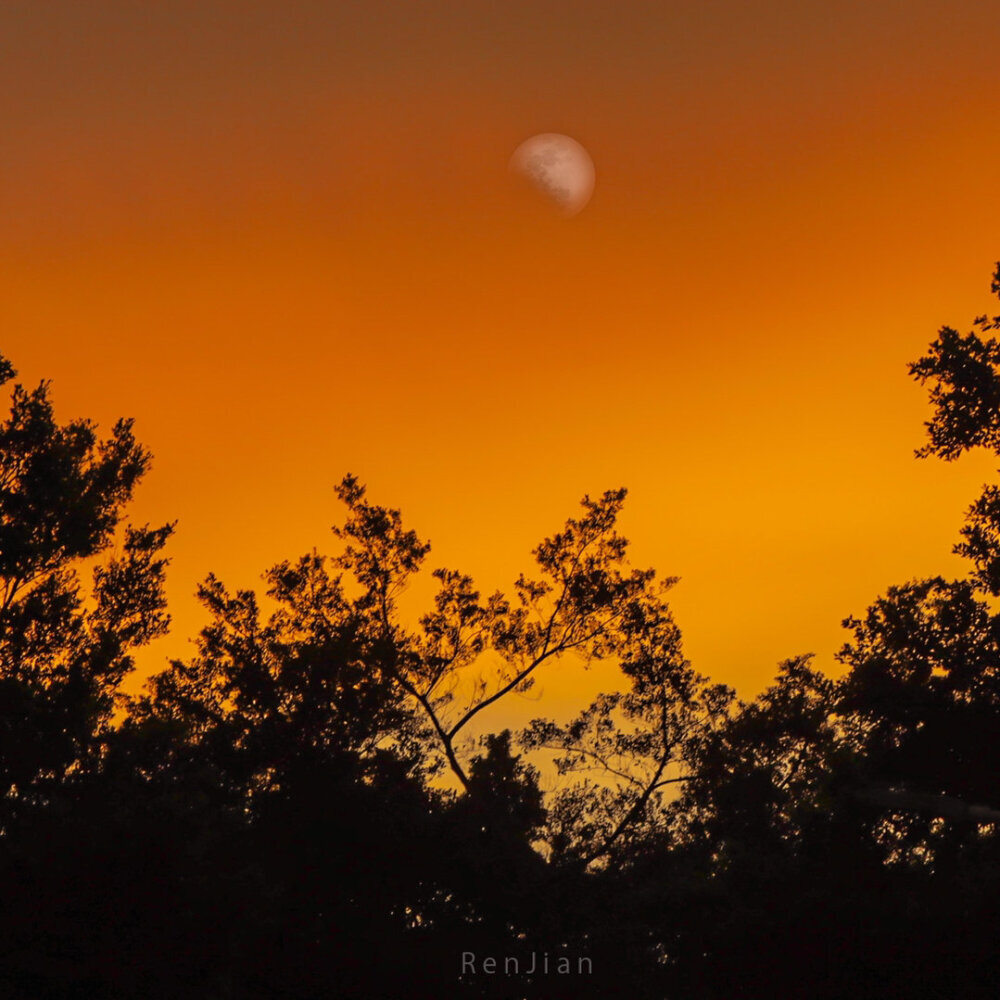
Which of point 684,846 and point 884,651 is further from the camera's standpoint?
point 684,846

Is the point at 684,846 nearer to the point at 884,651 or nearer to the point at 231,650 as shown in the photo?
the point at 884,651

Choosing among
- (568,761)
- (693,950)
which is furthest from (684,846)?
(693,950)

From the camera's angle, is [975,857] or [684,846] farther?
[684,846]

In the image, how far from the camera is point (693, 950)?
28.9 metres

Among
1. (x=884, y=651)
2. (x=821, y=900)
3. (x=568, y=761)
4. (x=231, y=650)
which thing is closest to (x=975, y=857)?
(x=821, y=900)

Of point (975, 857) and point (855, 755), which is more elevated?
point (855, 755)

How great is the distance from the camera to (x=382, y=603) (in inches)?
1635

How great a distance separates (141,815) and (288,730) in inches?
348

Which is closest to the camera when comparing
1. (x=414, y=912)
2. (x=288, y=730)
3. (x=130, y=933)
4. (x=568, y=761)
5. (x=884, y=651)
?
(x=130, y=933)

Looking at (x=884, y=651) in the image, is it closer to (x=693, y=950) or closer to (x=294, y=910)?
(x=693, y=950)

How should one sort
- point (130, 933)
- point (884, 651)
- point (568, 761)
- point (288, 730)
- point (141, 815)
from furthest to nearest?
point (568, 761) → point (288, 730) → point (884, 651) → point (141, 815) → point (130, 933)

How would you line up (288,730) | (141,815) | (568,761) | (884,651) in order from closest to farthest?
(141,815) < (884,651) < (288,730) < (568,761)

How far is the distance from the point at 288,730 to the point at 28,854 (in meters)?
10.9

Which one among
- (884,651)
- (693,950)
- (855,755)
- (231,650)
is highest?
(231,650)
